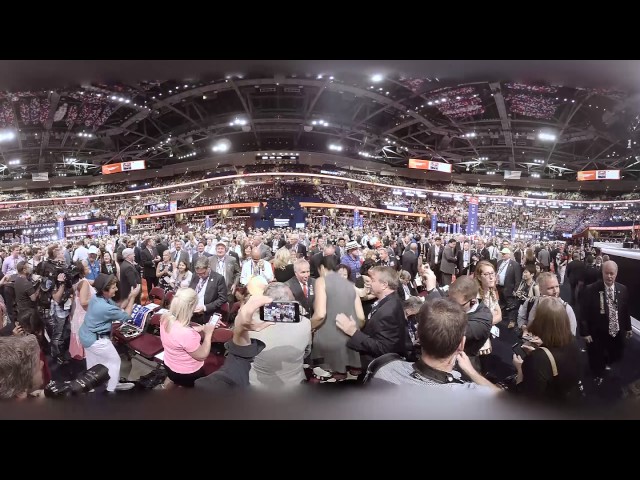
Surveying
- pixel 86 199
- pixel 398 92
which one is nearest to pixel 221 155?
pixel 86 199

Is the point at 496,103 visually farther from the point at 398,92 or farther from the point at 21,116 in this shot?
the point at 21,116

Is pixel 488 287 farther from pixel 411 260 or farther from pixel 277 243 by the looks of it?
pixel 277 243

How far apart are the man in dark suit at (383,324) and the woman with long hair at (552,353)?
3.13ft

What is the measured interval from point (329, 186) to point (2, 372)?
9.71ft

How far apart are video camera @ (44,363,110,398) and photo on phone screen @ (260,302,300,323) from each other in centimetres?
158

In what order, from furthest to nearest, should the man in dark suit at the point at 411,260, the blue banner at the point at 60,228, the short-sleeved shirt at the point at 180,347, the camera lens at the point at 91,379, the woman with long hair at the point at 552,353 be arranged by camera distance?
the blue banner at the point at 60,228 < the man in dark suit at the point at 411,260 < the camera lens at the point at 91,379 < the short-sleeved shirt at the point at 180,347 < the woman with long hair at the point at 552,353

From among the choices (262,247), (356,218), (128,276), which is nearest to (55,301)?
(128,276)

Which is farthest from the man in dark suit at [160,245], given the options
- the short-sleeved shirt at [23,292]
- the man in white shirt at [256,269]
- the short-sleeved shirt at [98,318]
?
the short-sleeved shirt at [23,292]

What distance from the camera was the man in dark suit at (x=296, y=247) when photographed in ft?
11.2

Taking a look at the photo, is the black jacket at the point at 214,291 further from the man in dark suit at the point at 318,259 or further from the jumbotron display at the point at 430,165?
the jumbotron display at the point at 430,165

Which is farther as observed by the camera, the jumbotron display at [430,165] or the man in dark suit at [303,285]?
the jumbotron display at [430,165]

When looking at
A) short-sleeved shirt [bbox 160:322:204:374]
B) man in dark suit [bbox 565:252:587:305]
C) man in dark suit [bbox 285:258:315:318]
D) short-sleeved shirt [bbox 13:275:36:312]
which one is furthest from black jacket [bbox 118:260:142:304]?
man in dark suit [bbox 565:252:587:305]

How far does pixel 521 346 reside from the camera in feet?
9.52

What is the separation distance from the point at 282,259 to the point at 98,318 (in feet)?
5.65
